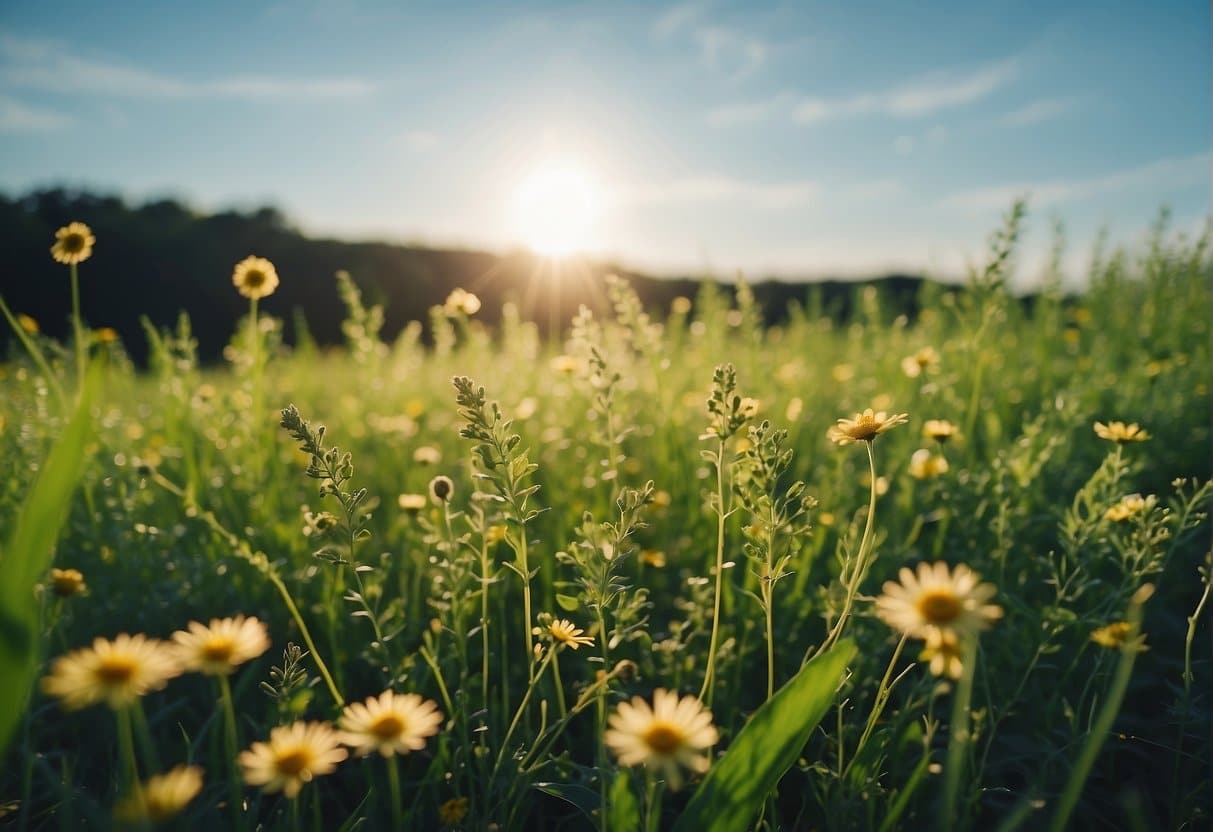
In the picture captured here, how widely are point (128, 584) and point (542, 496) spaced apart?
120 centimetres

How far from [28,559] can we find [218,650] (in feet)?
0.80

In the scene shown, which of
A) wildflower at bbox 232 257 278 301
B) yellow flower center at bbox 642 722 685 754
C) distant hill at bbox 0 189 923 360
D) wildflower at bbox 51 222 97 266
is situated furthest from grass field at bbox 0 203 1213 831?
distant hill at bbox 0 189 923 360

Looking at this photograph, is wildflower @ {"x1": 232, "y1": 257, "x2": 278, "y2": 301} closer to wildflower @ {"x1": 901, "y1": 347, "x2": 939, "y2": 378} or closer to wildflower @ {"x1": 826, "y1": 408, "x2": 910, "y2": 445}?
wildflower @ {"x1": 826, "y1": 408, "x2": 910, "y2": 445}

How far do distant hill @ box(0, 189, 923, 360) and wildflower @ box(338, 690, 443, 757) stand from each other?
9989 millimetres

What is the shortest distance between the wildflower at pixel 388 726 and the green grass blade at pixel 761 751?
39cm

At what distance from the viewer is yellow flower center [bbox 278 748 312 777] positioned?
833 mm

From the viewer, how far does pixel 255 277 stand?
191 centimetres

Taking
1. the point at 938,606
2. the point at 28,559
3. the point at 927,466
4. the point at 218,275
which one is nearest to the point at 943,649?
the point at 938,606

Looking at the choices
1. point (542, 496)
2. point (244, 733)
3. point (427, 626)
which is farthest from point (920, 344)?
point (244, 733)

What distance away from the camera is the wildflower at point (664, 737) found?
0.76 m

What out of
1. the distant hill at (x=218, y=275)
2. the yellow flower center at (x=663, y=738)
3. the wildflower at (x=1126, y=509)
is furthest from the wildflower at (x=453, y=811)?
the distant hill at (x=218, y=275)

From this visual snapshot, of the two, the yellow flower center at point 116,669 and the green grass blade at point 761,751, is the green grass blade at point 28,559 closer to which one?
the yellow flower center at point 116,669

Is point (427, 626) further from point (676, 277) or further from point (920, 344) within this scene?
point (676, 277)

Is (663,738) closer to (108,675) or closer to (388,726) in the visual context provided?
(388,726)
